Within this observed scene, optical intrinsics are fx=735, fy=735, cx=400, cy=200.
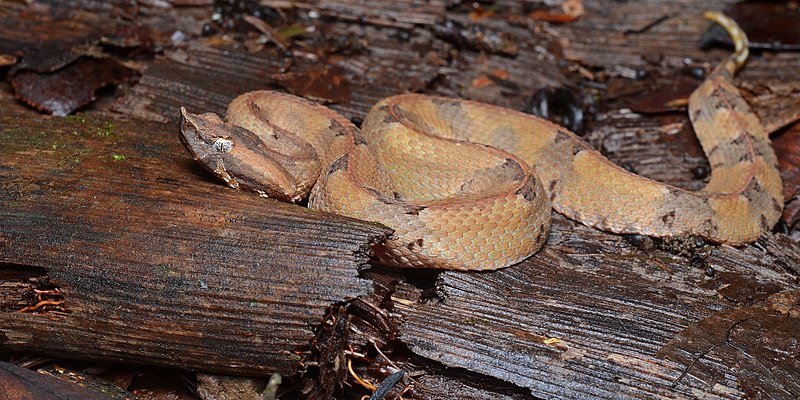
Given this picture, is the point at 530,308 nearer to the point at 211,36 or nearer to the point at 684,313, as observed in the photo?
the point at 684,313

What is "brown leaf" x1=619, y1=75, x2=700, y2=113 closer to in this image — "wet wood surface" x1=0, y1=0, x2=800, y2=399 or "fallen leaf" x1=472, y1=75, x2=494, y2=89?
"wet wood surface" x1=0, y1=0, x2=800, y2=399

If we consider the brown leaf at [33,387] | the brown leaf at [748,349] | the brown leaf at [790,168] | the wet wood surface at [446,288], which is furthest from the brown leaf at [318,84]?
the brown leaf at [790,168]

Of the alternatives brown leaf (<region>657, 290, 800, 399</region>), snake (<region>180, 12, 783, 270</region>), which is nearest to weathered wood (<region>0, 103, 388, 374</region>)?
snake (<region>180, 12, 783, 270</region>)

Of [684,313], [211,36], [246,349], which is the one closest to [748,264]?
[684,313]

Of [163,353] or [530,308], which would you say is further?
[530,308]

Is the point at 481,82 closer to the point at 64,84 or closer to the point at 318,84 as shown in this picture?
the point at 318,84

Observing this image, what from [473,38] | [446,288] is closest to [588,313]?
[446,288]
